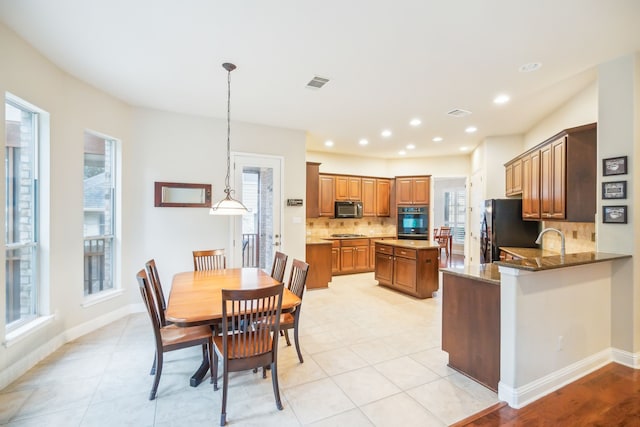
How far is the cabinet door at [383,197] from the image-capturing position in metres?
7.70

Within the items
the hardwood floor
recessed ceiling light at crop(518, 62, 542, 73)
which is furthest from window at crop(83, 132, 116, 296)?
recessed ceiling light at crop(518, 62, 542, 73)

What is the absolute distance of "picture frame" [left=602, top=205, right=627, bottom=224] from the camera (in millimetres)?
2750

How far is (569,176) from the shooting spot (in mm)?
3326

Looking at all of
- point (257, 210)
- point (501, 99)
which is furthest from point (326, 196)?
point (501, 99)

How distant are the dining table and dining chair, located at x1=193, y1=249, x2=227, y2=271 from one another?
0.46m

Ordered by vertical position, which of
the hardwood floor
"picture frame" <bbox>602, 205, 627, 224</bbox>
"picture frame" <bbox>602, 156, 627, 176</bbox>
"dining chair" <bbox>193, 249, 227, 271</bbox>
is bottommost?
the hardwood floor

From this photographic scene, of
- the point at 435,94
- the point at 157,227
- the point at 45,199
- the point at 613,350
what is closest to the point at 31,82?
the point at 45,199

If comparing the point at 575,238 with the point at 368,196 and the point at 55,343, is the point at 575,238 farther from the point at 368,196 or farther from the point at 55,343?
the point at 55,343

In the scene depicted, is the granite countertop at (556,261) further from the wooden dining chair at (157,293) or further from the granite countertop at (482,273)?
the wooden dining chair at (157,293)

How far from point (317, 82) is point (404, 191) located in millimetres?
4857

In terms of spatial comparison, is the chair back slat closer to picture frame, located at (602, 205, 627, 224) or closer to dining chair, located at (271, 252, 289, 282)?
dining chair, located at (271, 252, 289, 282)

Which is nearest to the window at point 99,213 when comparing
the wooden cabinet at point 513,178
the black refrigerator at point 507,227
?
the black refrigerator at point 507,227

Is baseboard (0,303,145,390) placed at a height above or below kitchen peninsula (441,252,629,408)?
below

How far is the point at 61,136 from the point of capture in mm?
3182
